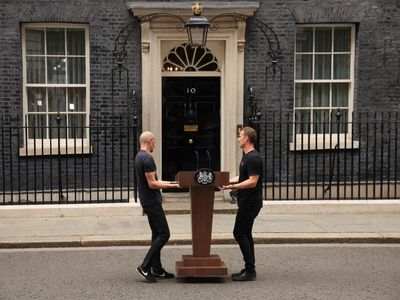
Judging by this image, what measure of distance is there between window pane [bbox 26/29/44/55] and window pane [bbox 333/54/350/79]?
5660mm

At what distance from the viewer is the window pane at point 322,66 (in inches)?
527

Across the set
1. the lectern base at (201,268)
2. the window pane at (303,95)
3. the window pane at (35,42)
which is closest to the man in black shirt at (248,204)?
the lectern base at (201,268)

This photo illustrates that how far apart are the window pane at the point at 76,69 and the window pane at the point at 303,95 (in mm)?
4165

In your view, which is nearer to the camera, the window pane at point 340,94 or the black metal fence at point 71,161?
the black metal fence at point 71,161

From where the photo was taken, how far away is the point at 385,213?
39.1 feet

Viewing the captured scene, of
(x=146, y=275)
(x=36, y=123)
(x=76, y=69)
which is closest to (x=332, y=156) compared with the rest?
(x=76, y=69)

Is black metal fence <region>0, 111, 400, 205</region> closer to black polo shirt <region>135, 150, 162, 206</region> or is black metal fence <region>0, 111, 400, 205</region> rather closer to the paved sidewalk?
the paved sidewalk

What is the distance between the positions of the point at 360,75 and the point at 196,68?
316 centimetres

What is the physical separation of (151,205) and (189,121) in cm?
554

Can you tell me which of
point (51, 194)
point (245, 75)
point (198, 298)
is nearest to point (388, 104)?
point (245, 75)

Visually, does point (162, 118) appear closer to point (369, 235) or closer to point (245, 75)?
point (245, 75)

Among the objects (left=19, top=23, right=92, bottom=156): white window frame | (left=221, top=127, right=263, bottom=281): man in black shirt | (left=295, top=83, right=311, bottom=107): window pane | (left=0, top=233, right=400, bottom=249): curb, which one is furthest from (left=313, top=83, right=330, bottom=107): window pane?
(left=221, top=127, right=263, bottom=281): man in black shirt

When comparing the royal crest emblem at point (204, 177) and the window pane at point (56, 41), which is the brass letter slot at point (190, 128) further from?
the royal crest emblem at point (204, 177)

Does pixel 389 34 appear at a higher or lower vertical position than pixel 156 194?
higher
